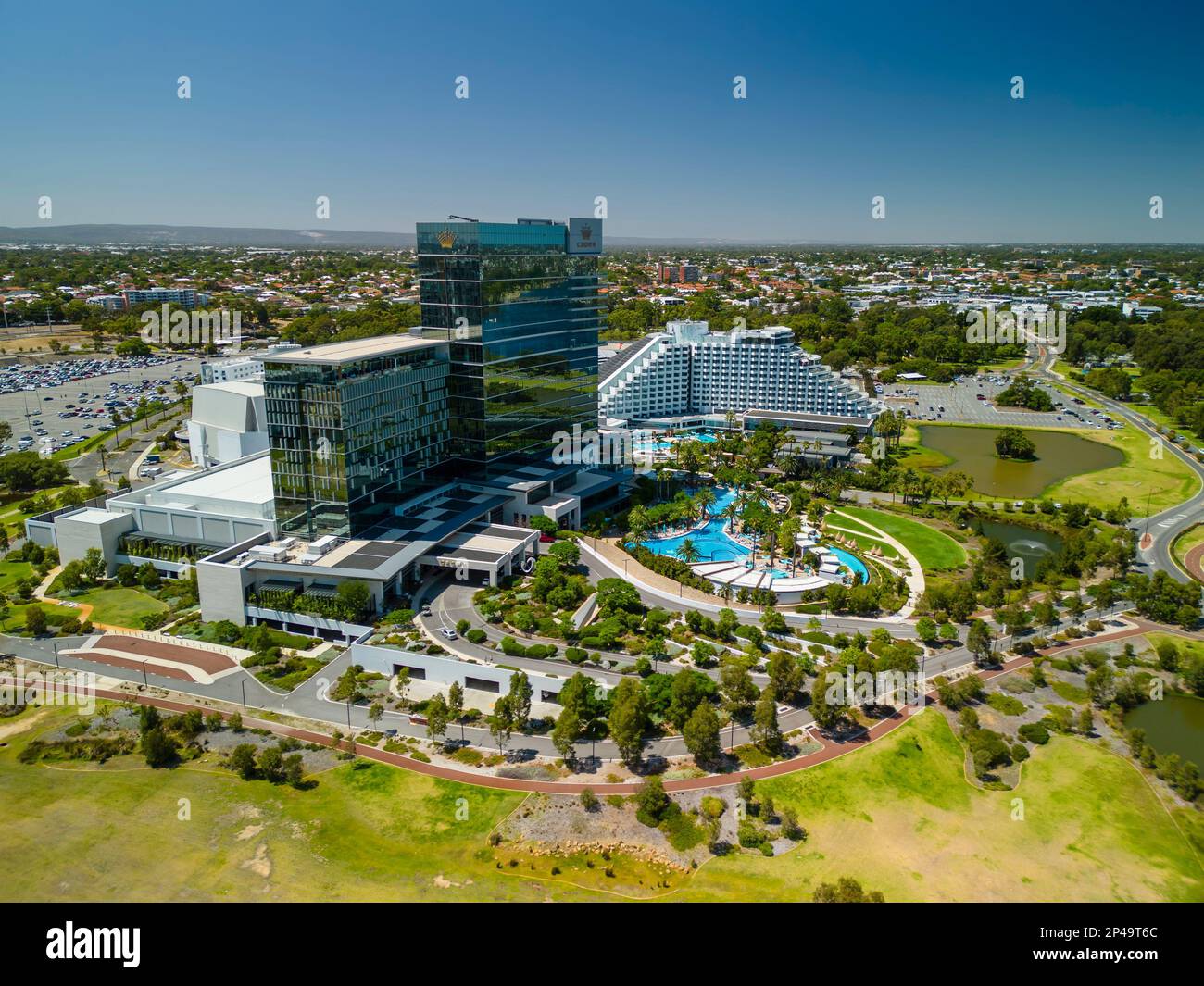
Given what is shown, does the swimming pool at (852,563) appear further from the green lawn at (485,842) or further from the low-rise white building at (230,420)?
the low-rise white building at (230,420)

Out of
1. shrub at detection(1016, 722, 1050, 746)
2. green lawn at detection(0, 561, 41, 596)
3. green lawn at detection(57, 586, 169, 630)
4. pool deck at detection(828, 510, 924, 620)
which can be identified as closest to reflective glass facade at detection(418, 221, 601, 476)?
green lawn at detection(57, 586, 169, 630)

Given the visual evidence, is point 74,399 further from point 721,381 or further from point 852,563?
point 852,563

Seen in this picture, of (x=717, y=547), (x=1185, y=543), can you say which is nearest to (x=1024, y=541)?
(x=1185, y=543)

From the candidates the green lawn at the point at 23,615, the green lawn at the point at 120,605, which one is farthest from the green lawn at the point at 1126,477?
the green lawn at the point at 23,615

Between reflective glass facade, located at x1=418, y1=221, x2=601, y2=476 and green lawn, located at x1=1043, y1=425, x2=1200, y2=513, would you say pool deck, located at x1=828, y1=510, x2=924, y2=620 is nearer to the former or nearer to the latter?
green lawn, located at x1=1043, y1=425, x2=1200, y2=513

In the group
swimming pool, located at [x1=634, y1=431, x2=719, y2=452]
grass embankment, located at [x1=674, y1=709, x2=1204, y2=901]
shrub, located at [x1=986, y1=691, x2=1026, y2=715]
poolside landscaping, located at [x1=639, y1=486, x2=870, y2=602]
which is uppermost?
swimming pool, located at [x1=634, y1=431, x2=719, y2=452]

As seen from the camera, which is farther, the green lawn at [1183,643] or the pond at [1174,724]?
the green lawn at [1183,643]
